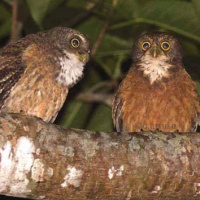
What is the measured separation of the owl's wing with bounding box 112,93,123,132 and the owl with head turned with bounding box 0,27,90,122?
19.6 inches

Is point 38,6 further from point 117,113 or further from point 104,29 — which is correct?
point 117,113

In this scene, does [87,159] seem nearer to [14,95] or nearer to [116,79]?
[14,95]

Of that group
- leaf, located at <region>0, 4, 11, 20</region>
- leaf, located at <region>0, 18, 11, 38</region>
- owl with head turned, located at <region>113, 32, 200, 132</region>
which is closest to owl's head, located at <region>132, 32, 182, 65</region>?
owl with head turned, located at <region>113, 32, 200, 132</region>

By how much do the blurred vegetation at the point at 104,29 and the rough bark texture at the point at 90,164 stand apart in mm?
1575

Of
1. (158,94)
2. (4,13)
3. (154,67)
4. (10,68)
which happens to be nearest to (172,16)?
(154,67)

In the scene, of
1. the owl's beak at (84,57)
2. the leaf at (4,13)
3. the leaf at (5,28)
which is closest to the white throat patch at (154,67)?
the owl's beak at (84,57)

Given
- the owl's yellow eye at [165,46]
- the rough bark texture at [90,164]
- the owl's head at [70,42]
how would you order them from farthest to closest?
1. the owl's yellow eye at [165,46]
2. the owl's head at [70,42]
3. the rough bark texture at [90,164]

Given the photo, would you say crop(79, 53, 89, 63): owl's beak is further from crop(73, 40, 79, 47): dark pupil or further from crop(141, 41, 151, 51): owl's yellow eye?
crop(141, 41, 151, 51): owl's yellow eye

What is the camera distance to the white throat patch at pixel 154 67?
5.20 m

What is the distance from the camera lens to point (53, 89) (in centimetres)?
470

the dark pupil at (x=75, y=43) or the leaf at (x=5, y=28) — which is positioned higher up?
the leaf at (x=5, y=28)

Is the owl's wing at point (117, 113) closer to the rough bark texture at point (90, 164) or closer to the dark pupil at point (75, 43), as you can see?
the dark pupil at point (75, 43)

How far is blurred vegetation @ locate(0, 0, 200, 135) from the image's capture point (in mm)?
5375

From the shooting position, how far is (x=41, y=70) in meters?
4.67
